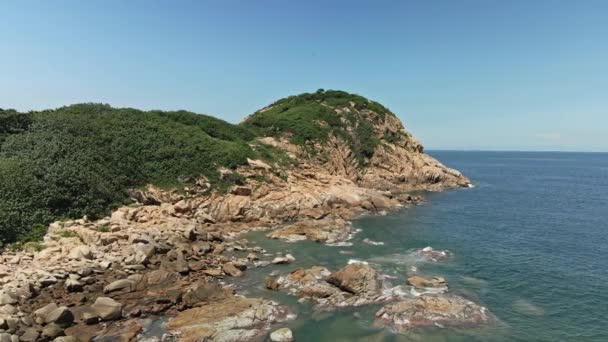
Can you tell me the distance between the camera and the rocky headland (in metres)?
21.2

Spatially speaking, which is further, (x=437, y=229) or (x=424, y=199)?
(x=424, y=199)

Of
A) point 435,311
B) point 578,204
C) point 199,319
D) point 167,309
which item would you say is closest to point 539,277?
point 435,311

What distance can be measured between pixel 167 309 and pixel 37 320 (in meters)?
6.81

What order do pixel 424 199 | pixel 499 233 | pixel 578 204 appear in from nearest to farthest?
1. pixel 499 233
2. pixel 578 204
3. pixel 424 199

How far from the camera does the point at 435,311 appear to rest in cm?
2278

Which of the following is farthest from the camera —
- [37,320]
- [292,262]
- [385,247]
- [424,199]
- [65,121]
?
[424,199]

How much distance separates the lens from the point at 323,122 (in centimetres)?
7931

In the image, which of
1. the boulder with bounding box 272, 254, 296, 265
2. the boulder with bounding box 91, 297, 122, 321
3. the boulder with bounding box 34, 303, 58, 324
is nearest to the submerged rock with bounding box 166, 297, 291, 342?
the boulder with bounding box 91, 297, 122, 321

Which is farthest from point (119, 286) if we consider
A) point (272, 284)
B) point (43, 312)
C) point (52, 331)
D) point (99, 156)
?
point (99, 156)

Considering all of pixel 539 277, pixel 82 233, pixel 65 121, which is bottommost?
pixel 539 277

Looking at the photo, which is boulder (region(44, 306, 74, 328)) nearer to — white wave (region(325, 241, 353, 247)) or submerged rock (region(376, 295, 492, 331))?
submerged rock (region(376, 295, 492, 331))

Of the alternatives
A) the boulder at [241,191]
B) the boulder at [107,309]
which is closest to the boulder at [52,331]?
the boulder at [107,309]

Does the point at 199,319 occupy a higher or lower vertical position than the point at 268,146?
lower

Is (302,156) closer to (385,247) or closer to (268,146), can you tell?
(268,146)
